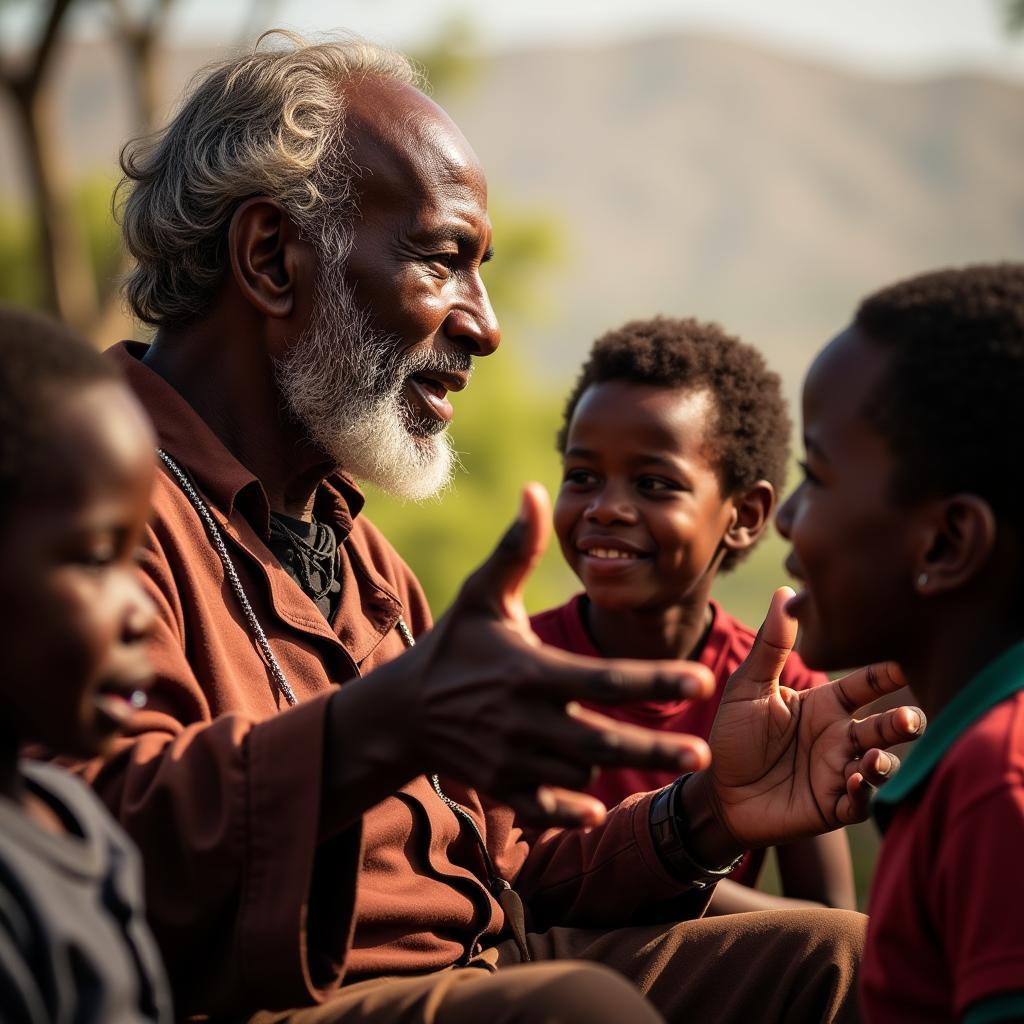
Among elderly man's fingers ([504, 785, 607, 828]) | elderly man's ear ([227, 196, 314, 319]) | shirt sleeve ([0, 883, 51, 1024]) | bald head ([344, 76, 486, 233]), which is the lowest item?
shirt sleeve ([0, 883, 51, 1024])

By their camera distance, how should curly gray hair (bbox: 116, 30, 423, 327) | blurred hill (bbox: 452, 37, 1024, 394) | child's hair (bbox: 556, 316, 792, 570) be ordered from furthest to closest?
blurred hill (bbox: 452, 37, 1024, 394)
child's hair (bbox: 556, 316, 792, 570)
curly gray hair (bbox: 116, 30, 423, 327)

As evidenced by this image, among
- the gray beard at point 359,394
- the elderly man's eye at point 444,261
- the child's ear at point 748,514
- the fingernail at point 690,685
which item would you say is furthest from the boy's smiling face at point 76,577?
the child's ear at point 748,514

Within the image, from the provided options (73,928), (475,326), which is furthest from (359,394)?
(73,928)

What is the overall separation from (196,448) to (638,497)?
5.23 feet

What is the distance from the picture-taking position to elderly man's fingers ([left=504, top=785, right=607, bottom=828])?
2.07 metres

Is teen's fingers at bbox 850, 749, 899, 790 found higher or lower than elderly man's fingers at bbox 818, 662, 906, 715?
lower

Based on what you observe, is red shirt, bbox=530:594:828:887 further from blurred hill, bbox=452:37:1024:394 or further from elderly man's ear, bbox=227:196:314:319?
blurred hill, bbox=452:37:1024:394

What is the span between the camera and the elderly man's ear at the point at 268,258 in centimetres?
330

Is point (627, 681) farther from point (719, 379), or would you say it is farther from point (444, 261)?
point (719, 379)

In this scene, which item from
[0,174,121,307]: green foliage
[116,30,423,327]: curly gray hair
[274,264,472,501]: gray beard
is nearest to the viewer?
[274,264,472,501]: gray beard

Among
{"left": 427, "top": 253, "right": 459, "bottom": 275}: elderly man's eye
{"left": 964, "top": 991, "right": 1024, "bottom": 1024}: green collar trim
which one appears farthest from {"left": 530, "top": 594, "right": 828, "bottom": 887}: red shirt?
{"left": 964, "top": 991, "right": 1024, "bottom": 1024}: green collar trim

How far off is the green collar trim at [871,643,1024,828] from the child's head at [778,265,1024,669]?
0.38 feet

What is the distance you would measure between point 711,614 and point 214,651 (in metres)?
2.15

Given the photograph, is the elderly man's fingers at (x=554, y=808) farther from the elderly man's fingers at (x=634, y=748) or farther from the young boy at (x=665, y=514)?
the young boy at (x=665, y=514)
